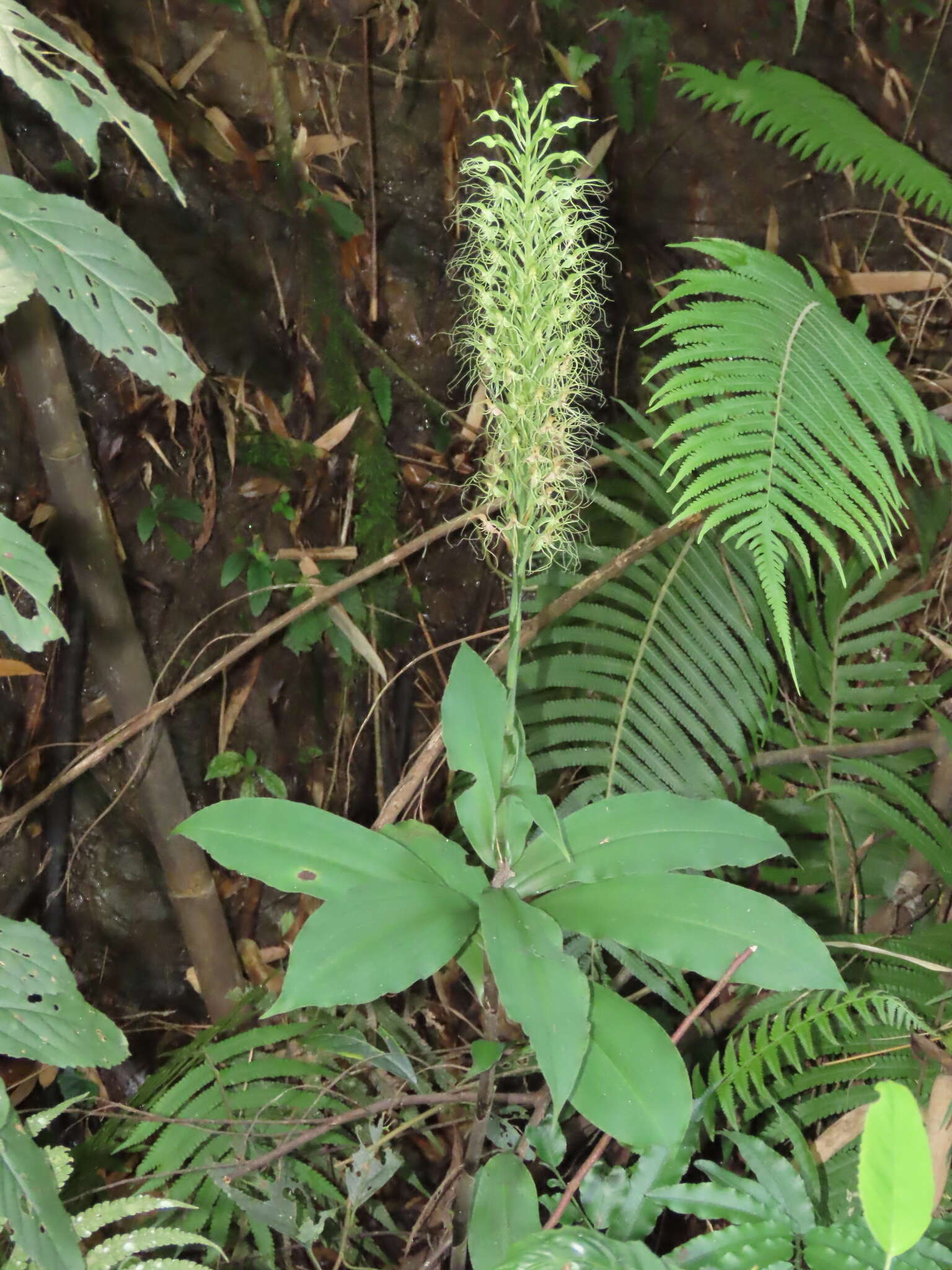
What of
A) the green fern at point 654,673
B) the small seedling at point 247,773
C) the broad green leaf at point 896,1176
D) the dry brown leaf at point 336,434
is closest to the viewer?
the broad green leaf at point 896,1176

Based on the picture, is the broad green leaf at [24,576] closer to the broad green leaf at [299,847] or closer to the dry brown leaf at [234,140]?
the broad green leaf at [299,847]

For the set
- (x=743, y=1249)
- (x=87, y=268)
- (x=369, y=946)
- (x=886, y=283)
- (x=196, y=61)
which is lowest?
(x=743, y=1249)

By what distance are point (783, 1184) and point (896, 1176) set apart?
724mm

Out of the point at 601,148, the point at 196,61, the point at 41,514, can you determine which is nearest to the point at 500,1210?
the point at 41,514

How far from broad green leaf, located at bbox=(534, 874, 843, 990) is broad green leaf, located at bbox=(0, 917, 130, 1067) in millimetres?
567

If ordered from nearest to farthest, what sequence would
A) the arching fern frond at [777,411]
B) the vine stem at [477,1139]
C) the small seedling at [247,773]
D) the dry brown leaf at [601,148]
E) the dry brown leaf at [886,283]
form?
1. the vine stem at [477,1139]
2. the arching fern frond at [777,411]
3. the small seedling at [247,773]
4. the dry brown leaf at [601,148]
5. the dry brown leaf at [886,283]

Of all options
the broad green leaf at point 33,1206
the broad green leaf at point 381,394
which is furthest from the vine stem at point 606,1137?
the broad green leaf at point 381,394

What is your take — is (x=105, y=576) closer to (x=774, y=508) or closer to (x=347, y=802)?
(x=347, y=802)

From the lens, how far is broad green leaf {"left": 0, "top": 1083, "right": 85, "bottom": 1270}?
1021 millimetres

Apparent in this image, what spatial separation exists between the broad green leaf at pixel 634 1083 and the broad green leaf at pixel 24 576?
2.55 ft

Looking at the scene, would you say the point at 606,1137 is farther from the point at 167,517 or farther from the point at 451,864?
the point at 167,517

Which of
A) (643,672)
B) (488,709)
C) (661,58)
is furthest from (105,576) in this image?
(661,58)

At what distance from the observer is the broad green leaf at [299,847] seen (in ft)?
3.89

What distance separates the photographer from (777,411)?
1.50 m
